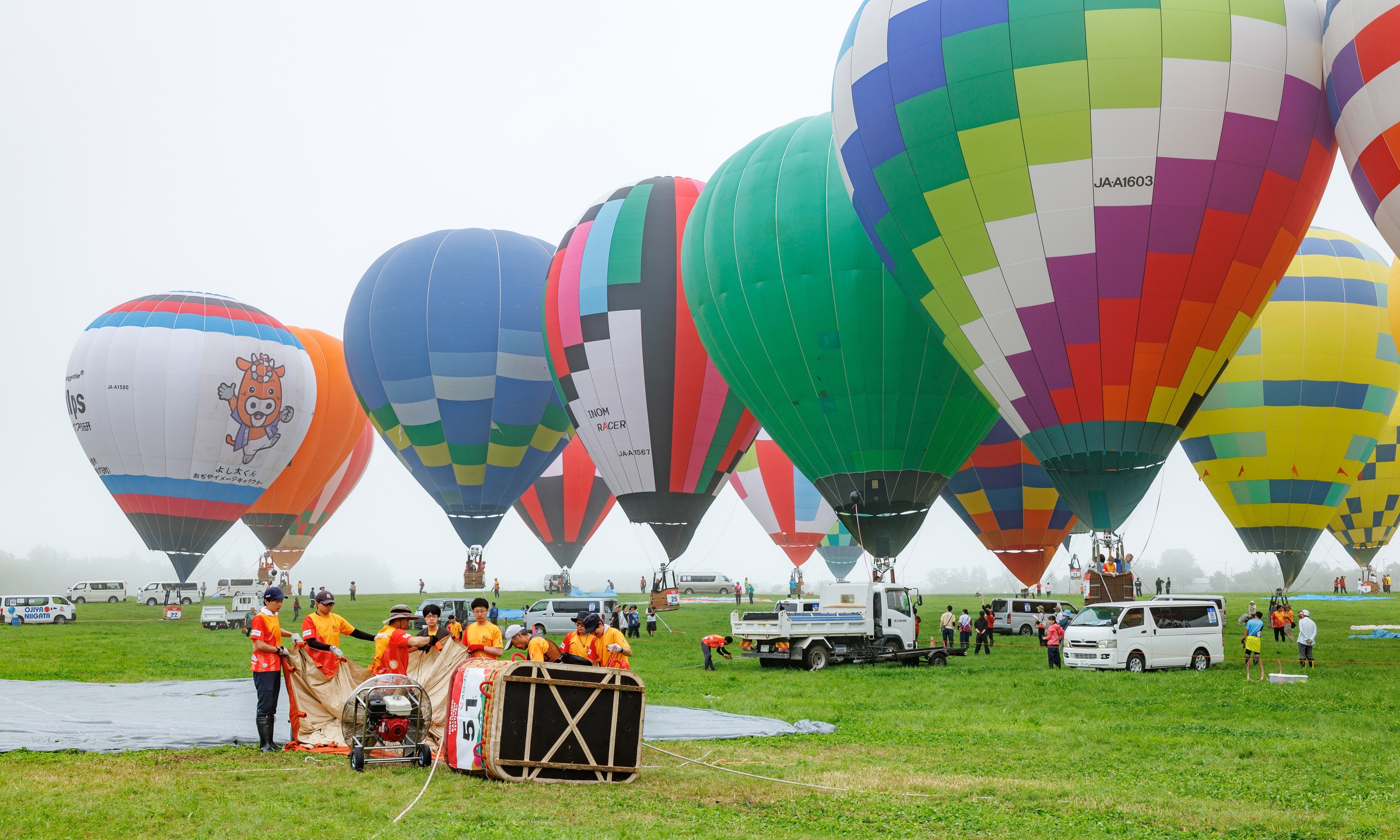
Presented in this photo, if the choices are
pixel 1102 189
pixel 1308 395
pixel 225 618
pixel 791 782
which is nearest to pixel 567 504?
pixel 225 618

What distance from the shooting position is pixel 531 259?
43156 mm

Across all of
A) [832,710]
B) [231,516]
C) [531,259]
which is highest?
[531,259]

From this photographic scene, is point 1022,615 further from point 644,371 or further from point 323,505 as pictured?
point 323,505

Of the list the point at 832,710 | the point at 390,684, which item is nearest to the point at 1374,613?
the point at 832,710

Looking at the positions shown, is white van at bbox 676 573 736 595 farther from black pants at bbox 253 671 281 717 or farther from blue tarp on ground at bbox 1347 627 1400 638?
black pants at bbox 253 671 281 717

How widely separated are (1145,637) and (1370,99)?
1088 centimetres

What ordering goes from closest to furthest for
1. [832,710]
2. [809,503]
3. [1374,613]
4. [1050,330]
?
1. [832,710]
2. [1050,330]
3. [1374,613]
4. [809,503]

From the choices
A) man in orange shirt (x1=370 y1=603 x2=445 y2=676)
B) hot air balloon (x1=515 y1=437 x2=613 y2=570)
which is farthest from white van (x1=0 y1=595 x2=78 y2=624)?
man in orange shirt (x1=370 y1=603 x2=445 y2=676)

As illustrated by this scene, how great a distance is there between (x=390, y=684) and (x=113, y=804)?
2.68 metres

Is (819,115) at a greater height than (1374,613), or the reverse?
(819,115)

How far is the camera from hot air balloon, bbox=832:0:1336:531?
20.5 meters

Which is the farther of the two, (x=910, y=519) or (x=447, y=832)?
(x=910, y=519)

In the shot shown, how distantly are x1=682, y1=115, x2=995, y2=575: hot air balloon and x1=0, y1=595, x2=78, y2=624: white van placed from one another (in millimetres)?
30023

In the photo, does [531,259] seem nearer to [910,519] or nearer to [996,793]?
[910,519]
